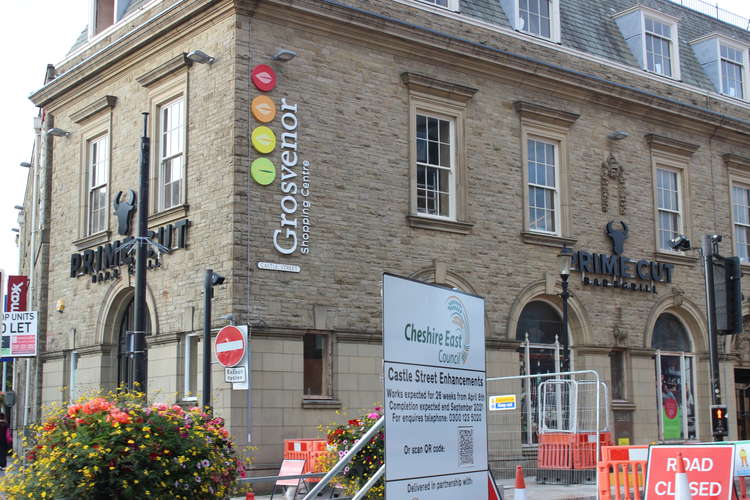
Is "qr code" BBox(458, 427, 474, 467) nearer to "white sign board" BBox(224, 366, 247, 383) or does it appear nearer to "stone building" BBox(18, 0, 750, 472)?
"white sign board" BBox(224, 366, 247, 383)

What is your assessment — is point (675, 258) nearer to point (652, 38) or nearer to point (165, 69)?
A: point (652, 38)

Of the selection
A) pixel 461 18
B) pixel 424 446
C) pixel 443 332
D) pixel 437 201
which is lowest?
pixel 424 446

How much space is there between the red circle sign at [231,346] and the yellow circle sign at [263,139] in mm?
4204

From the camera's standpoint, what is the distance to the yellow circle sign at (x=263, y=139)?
19125mm

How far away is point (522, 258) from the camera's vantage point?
23.0 meters

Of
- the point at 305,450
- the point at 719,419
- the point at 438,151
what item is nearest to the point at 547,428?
the point at 719,419

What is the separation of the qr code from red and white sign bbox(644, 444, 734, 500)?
4.96 meters

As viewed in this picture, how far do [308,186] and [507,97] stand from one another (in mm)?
6322

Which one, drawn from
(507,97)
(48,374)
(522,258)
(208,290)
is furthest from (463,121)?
(48,374)

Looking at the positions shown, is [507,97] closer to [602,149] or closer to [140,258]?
[602,149]

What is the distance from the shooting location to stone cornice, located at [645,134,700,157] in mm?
26297

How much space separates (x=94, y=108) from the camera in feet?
78.2

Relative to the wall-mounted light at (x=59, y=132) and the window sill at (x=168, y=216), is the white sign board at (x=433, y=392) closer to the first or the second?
the window sill at (x=168, y=216)

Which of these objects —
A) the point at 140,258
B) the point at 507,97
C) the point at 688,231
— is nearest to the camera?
the point at 140,258
